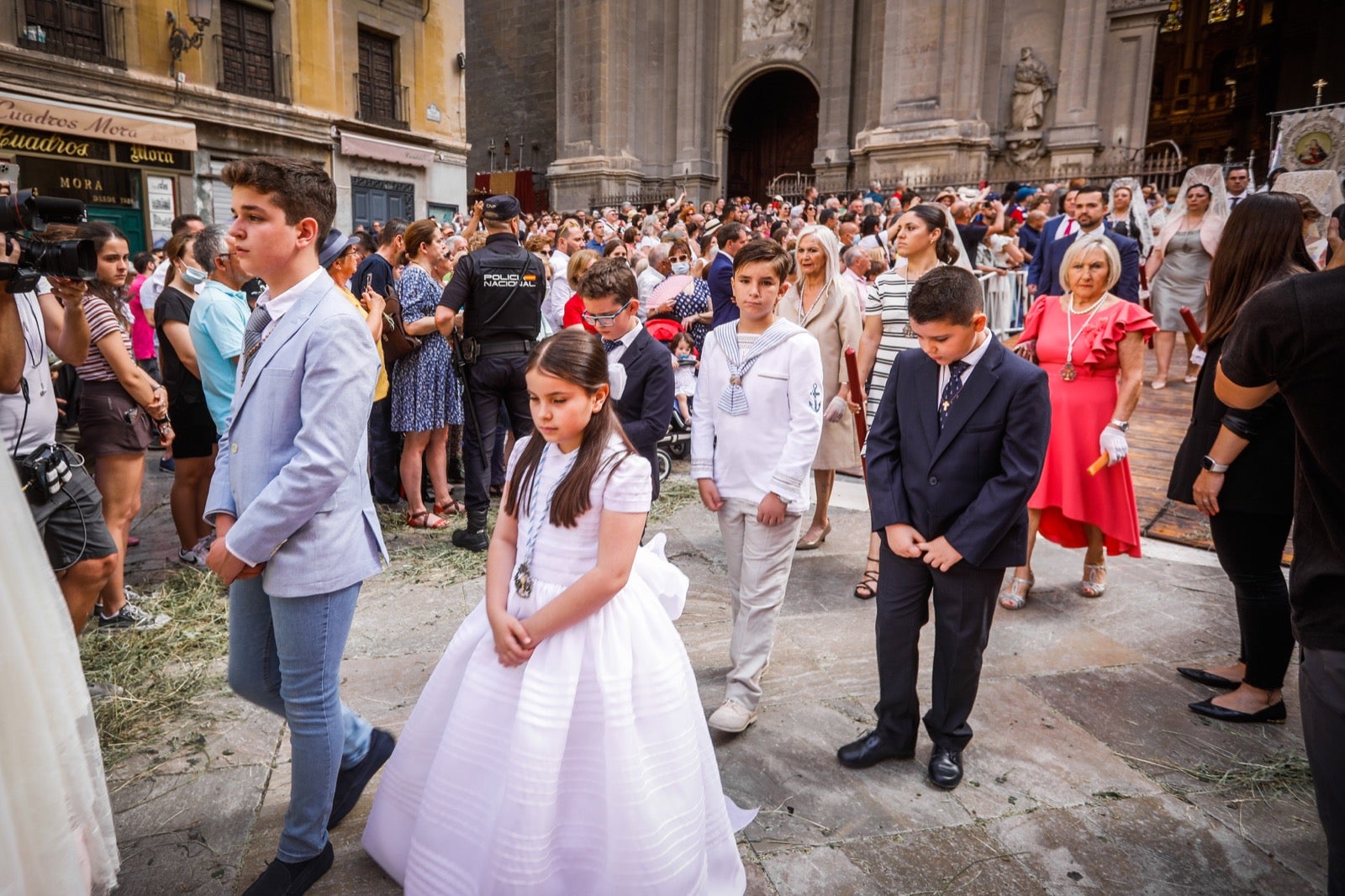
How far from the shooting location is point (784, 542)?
3.44m

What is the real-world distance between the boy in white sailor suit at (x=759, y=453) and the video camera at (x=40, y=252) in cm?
227

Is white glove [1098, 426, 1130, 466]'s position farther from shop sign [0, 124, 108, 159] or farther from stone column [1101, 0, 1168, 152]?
stone column [1101, 0, 1168, 152]

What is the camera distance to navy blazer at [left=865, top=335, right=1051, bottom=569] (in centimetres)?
285

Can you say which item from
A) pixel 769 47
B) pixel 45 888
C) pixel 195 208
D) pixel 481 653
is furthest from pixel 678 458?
pixel 769 47

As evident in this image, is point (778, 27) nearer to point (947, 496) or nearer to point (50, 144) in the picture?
point (50, 144)

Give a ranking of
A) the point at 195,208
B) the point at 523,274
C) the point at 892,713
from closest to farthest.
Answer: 1. the point at 892,713
2. the point at 523,274
3. the point at 195,208

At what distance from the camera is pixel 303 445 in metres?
2.20

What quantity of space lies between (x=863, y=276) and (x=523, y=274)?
3.97 m

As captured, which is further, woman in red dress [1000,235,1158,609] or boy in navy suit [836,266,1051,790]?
woman in red dress [1000,235,1158,609]

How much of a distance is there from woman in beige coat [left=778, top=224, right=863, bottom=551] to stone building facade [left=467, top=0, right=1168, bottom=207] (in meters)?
18.0

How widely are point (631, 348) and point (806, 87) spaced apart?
27262 mm

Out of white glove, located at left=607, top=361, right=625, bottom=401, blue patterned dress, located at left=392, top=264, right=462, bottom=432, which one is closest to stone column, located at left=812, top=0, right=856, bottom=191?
blue patterned dress, located at left=392, top=264, right=462, bottom=432

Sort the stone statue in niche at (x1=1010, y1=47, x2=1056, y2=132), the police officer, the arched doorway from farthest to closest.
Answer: the arched doorway → the stone statue in niche at (x1=1010, y1=47, x2=1056, y2=132) → the police officer

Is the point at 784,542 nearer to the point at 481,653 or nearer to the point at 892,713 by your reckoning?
the point at 892,713
